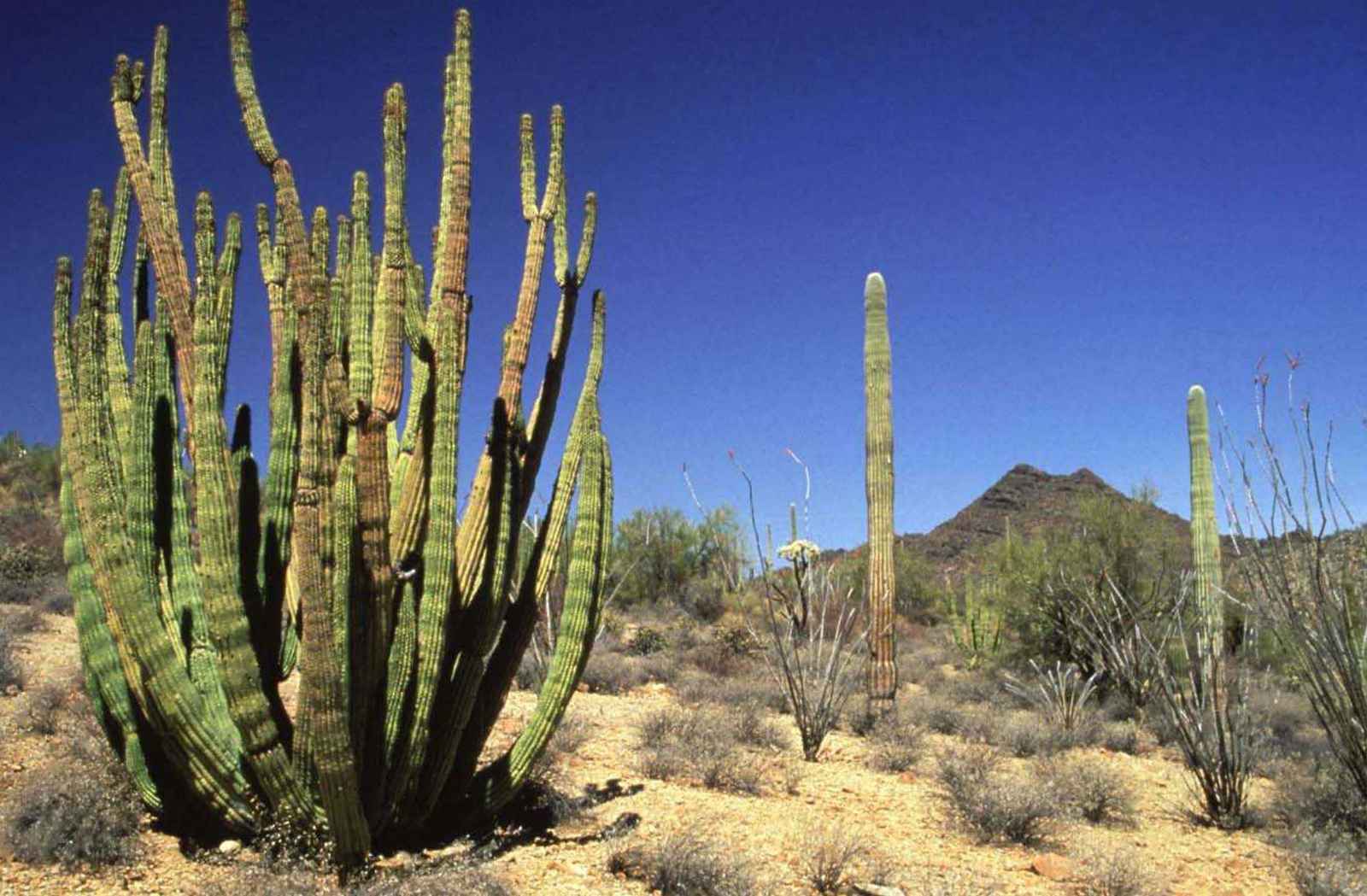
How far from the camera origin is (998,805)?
7.50 metres

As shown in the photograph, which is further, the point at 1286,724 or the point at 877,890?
the point at 1286,724

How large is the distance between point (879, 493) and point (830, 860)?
7514 millimetres

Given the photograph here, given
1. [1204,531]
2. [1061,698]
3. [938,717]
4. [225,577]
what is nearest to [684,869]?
[225,577]

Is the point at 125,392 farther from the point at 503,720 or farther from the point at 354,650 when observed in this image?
the point at 503,720


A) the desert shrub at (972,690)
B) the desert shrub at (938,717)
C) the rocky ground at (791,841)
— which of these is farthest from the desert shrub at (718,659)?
the rocky ground at (791,841)

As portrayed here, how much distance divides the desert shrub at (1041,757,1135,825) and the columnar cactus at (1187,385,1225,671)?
1.35m

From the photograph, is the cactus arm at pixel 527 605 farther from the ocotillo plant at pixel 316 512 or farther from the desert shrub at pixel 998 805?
the desert shrub at pixel 998 805

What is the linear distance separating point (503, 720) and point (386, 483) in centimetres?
531

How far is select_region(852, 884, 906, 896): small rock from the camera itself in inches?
233

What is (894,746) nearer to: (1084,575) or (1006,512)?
(1084,575)

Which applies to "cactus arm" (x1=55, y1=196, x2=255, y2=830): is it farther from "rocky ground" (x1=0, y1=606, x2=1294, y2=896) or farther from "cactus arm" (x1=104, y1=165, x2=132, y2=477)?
"rocky ground" (x1=0, y1=606, x2=1294, y2=896)

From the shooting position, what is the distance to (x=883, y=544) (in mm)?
12992

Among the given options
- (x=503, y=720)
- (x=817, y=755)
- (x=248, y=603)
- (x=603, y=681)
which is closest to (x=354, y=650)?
(x=248, y=603)

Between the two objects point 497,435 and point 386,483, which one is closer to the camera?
point 386,483
